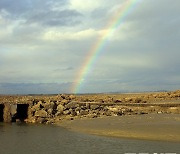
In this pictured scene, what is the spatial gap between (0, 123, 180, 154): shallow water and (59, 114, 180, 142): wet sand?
1663 millimetres

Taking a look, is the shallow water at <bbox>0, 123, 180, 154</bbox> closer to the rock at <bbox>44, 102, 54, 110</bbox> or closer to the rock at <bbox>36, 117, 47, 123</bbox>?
the rock at <bbox>36, 117, 47, 123</bbox>

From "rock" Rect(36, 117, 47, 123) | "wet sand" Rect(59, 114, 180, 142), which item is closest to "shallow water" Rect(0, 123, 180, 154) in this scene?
"wet sand" Rect(59, 114, 180, 142)

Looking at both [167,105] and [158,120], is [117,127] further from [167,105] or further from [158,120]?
A: [167,105]

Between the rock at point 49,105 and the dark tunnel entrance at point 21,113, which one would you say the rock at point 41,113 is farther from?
the dark tunnel entrance at point 21,113

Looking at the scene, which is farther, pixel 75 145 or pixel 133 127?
pixel 133 127

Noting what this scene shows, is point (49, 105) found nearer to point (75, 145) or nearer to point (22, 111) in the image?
point (22, 111)

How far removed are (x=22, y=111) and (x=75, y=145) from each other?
973 inches

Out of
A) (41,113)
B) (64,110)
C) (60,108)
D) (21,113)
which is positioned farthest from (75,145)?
(21,113)

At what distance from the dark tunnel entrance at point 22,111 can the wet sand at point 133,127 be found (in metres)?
9.20

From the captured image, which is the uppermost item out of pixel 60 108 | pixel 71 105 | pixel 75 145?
pixel 71 105

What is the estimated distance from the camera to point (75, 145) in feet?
76.4

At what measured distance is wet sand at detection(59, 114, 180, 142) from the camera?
2553cm

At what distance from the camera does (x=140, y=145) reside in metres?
21.8

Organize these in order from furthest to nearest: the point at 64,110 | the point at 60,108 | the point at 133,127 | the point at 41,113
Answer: the point at 60,108 < the point at 64,110 < the point at 41,113 < the point at 133,127
